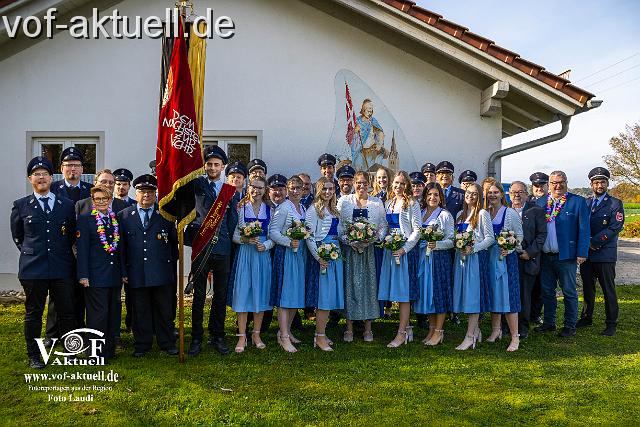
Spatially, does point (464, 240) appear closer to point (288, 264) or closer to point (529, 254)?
point (529, 254)

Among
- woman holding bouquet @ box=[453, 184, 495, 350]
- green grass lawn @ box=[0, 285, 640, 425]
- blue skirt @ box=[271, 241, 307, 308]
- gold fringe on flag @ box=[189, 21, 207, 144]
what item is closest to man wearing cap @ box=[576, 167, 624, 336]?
green grass lawn @ box=[0, 285, 640, 425]

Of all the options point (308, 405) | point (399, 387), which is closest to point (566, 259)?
point (399, 387)

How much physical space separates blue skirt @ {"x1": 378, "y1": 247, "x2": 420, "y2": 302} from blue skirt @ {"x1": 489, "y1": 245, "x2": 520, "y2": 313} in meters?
0.90

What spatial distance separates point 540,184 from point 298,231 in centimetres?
368

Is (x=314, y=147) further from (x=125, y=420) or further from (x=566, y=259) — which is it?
(x=125, y=420)

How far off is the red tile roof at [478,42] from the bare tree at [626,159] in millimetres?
27819

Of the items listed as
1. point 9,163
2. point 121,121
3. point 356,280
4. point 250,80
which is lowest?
point 356,280

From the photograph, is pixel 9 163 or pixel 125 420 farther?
pixel 9 163

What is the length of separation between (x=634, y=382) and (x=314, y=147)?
5.96 meters

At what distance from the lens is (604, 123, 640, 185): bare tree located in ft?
108

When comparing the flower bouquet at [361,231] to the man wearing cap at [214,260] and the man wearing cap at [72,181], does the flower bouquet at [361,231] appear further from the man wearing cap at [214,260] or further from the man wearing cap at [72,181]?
the man wearing cap at [72,181]

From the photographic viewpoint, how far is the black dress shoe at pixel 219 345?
6.08m

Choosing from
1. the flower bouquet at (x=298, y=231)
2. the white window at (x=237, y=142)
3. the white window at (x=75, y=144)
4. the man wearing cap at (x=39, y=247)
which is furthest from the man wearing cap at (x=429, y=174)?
the white window at (x=75, y=144)

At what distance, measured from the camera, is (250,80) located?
937cm
